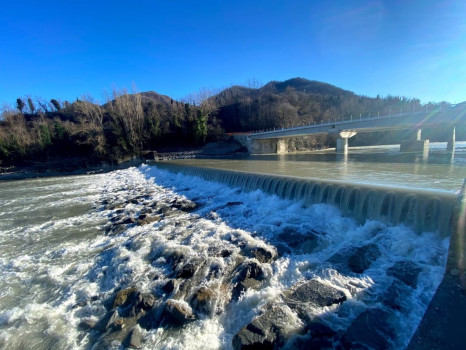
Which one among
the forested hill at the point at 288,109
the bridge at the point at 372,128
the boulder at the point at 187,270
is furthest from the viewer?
the forested hill at the point at 288,109

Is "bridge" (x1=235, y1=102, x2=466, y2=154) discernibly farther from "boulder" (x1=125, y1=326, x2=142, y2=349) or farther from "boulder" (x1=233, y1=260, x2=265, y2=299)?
"boulder" (x1=125, y1=326, x2=142, y2=349)

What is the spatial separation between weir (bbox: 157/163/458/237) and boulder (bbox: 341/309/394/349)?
13.2 ft

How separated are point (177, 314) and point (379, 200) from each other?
7035 millimetres

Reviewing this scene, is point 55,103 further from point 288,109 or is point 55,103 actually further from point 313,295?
point 313,295

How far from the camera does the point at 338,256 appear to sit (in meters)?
5.89

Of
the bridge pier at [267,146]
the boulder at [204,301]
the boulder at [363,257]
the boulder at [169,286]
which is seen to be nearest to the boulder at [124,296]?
the boulder at [169,286]

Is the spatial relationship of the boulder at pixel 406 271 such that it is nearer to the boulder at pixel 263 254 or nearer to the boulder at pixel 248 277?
the boulder at pixel 263 254

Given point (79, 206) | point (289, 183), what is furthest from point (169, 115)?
point (289, 183)

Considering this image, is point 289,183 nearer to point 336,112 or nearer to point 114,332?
point 114,332

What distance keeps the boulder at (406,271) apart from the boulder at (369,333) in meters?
1.31

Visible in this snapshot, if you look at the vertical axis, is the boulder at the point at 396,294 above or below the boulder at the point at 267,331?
below

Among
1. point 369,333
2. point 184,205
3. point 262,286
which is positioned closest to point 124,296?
point 262,286

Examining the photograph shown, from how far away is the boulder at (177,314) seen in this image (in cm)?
414

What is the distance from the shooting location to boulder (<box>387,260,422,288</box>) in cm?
467
